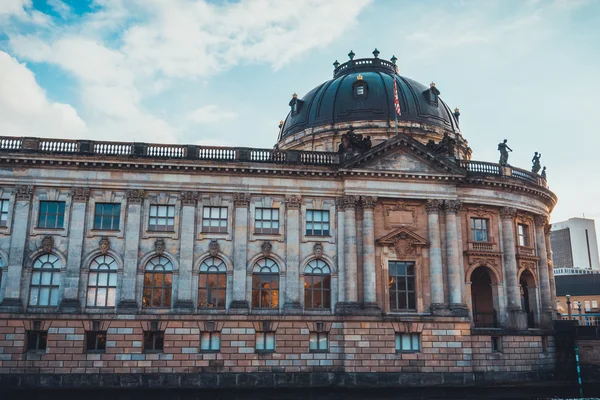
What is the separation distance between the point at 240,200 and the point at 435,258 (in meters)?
14.4

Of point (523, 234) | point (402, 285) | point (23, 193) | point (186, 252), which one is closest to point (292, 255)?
point (186, 252)

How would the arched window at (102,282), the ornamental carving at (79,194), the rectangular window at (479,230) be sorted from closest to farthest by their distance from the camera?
1. the arched window at (102,282)
2. the ornamental carving at (79,194)
3. the rectangular window at (479,230)

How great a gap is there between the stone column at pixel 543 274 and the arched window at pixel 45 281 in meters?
36.3

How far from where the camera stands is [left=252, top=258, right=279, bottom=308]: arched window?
132ft

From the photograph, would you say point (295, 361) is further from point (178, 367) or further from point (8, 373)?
point (8, 373)

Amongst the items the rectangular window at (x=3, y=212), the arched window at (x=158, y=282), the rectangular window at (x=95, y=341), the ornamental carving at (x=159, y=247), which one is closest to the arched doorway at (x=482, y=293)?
the arched window at (x=158, y=282)

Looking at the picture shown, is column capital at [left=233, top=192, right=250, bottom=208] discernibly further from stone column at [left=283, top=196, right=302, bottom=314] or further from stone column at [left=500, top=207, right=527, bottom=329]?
stone column at [left=500, top=207, right=527, bottom=329]

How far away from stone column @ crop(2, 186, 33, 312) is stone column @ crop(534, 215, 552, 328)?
38.5 metres

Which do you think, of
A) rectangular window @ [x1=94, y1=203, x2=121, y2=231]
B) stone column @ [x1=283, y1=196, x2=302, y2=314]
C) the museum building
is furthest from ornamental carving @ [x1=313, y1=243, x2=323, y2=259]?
rectangular window @ [x1=94, y1=203, x2=121, y2=231]

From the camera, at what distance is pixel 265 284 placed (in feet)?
133

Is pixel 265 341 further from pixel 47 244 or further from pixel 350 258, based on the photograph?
pixel 47 244

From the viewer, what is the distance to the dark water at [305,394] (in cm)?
3416

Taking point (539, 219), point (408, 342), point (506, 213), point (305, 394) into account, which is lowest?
point (305, 394)

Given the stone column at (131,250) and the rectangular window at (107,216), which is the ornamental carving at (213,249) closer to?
the stone column at (131,250)
